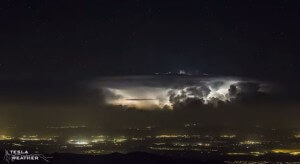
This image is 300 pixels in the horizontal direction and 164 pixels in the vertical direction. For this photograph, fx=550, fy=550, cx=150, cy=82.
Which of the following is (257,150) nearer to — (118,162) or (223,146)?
(223,146)

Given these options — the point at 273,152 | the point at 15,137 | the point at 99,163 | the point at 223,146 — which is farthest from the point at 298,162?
the point at 15,137

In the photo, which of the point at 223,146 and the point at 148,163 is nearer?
the point at 148,163

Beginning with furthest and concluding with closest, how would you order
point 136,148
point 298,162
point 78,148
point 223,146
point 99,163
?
point 223,146, point 136,148, point 78,148, point 298,162, point 99,163

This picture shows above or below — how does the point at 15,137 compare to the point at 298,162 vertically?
above

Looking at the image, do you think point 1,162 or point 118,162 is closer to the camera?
point 1,162

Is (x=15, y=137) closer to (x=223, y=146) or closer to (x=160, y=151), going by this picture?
(x=160, y=151)

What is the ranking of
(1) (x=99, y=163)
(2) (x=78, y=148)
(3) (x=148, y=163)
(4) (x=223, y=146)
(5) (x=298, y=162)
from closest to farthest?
(1) (x=99, y=163)
(3) (x=148, y=163)
(5) (x=298, y=162)
(2) (x=78, y=148)
(4) (x=223, y=146)

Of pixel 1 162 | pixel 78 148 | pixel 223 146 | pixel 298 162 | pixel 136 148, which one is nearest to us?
pixel 1 162

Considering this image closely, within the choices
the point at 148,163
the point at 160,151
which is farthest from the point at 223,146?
the point at 148,163

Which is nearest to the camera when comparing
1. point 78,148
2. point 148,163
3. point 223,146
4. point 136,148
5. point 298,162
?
point 148,163
